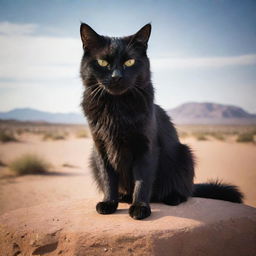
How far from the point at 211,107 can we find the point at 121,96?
561ft

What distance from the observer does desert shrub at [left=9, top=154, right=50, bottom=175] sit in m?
10.5

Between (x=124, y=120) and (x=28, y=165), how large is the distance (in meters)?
8.61

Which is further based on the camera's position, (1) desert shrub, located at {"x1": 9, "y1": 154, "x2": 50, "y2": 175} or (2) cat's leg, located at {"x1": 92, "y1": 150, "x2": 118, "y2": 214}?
(1) desert shrub, located at {"x1": 9, "y1": 154, "x2": 50, "y2": 175}

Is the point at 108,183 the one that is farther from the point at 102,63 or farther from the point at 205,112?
the point at 205,112

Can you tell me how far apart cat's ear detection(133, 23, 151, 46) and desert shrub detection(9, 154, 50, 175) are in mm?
8591

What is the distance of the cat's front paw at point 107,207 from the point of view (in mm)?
3023

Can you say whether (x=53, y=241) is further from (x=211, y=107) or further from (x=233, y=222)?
(x=211, y=107)

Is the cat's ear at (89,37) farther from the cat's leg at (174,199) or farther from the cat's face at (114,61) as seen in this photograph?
the cat's leg at (174,199)

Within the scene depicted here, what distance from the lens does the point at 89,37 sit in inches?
122

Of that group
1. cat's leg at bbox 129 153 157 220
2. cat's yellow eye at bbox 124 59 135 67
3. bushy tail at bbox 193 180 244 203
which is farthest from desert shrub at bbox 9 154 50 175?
cat's yellow eye at bbox 124 59 135 67

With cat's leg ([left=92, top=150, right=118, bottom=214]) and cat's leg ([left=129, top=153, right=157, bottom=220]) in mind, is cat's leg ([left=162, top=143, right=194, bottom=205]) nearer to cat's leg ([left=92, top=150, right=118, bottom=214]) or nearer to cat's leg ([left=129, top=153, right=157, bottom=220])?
cat's leg ([left=129, top=153, right=157, bottom=220])

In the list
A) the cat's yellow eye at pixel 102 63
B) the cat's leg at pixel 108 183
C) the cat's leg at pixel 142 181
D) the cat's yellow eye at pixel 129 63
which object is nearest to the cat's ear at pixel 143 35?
the cat's yellow eye at pixel 129 63

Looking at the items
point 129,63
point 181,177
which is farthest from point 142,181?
point 129,63

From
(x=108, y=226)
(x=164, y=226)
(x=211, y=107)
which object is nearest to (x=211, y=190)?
(x=164, y=226)
